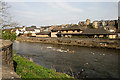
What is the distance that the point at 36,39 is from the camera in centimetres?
4331

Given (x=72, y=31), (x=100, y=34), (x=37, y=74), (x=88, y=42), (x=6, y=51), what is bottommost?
(x=37, y=74)

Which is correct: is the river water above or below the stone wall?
below

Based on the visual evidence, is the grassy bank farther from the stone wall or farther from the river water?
the stone wall

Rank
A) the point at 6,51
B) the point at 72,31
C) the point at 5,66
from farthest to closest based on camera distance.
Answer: the point at 72,31 < the point at 6,51 < the point at 5,66

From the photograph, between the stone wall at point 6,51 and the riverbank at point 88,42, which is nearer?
the stone wall at point 6,51

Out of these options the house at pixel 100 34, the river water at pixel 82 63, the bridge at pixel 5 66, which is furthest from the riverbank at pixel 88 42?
the bridge at pixel 5 66

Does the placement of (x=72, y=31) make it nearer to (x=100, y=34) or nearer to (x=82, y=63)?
(x=100, y=34)

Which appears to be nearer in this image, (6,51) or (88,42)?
(6,51)

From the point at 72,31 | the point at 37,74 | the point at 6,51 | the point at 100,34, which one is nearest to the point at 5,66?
the point at 6,51

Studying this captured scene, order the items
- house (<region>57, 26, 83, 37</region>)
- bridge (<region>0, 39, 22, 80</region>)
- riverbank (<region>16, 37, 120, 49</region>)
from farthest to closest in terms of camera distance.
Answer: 1. house (<region>57, 26, 83, 37</region>)
2. riverbank (<region>16, 37, 120, 49</region>)
3. bridge (<region>0, 39, 22, 80</region>)

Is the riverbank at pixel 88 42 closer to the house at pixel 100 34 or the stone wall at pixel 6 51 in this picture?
the house at pixel 100 34

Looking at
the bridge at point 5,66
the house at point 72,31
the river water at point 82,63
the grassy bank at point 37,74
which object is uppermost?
the house at point 72,31

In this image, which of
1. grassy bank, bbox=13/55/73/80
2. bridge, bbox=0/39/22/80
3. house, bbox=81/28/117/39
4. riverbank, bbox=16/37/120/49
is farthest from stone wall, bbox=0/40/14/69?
house, bbox=81/28/117/39

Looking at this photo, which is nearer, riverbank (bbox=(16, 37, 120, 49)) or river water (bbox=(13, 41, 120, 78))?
river water (bbox=(13, 41, 120, 78))
